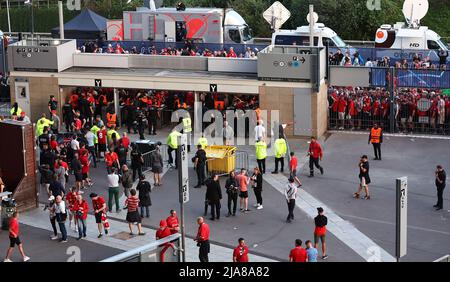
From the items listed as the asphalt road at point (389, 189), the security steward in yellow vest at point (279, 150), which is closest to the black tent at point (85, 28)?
the asphalt road at point (389, 189)

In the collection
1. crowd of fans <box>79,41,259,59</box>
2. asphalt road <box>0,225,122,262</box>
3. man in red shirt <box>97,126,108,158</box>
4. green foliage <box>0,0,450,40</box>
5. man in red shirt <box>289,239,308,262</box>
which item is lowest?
asphalt road <box>0,225,122,262</box>

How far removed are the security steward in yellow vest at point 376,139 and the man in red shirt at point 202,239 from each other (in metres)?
10.1

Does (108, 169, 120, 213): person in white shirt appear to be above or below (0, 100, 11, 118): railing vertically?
below

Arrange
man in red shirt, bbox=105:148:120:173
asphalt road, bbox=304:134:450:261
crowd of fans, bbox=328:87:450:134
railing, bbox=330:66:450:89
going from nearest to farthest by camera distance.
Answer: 1. asphalt road, bbox=304:134:450:261
2. man in red shirt, bbox=105:148:120:173
3. crowd of fans, bbox=328:87:450:134
4. railing, bbox=330:66:450:89

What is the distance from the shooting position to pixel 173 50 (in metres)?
43.3

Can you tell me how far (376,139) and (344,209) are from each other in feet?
15.6

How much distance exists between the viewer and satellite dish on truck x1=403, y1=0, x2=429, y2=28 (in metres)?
43.5

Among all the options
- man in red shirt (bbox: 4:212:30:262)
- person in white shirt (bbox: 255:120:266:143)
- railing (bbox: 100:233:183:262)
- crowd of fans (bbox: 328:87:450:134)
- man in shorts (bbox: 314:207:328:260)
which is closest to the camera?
railing (bbox: 100:233:183:262)

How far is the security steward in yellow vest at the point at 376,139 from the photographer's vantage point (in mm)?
31062

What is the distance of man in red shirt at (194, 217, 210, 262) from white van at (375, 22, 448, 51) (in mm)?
23069

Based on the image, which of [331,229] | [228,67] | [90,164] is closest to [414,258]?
[331,229]

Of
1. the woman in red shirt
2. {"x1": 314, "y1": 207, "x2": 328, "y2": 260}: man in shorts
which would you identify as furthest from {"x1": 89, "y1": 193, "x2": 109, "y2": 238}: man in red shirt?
{"x1": 314, "y1": 207, "x2": 328, "y2": 260}: man in shorts

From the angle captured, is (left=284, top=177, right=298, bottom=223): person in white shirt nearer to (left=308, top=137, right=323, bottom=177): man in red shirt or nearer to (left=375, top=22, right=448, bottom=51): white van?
(left=308, top=137, right=323, bottom=177): man in red shirt
